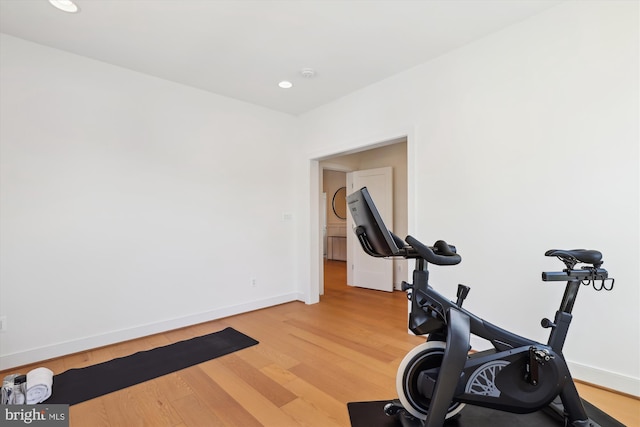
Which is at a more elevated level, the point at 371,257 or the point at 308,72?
the point at 308,72

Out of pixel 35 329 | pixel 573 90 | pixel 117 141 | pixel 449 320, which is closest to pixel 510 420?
pixel 449 320

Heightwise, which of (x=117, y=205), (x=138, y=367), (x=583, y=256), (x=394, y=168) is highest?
(x=394, y=168)

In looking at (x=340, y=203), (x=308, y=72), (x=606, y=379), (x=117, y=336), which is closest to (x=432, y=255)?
(x=606, y=379)

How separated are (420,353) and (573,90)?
215cm

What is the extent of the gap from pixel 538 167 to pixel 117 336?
13.2 feet

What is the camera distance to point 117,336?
2.97 metres

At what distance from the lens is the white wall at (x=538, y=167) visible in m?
2.02

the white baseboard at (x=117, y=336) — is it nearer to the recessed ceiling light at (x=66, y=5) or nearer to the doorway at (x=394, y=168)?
the doorway at (x=394, y=168)

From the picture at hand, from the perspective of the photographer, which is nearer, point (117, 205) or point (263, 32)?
point (263, 32)

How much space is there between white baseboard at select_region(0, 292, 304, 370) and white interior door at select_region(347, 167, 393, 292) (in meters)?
1.75

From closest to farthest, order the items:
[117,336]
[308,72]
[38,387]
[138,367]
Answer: [38,387] < [138,367] < [117,336] < [308,72]

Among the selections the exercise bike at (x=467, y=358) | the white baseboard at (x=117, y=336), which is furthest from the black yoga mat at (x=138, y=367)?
the exercise bike at (x=467, y=358)

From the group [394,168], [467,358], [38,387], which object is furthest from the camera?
[394,168]

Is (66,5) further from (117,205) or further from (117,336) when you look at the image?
(117,336)
